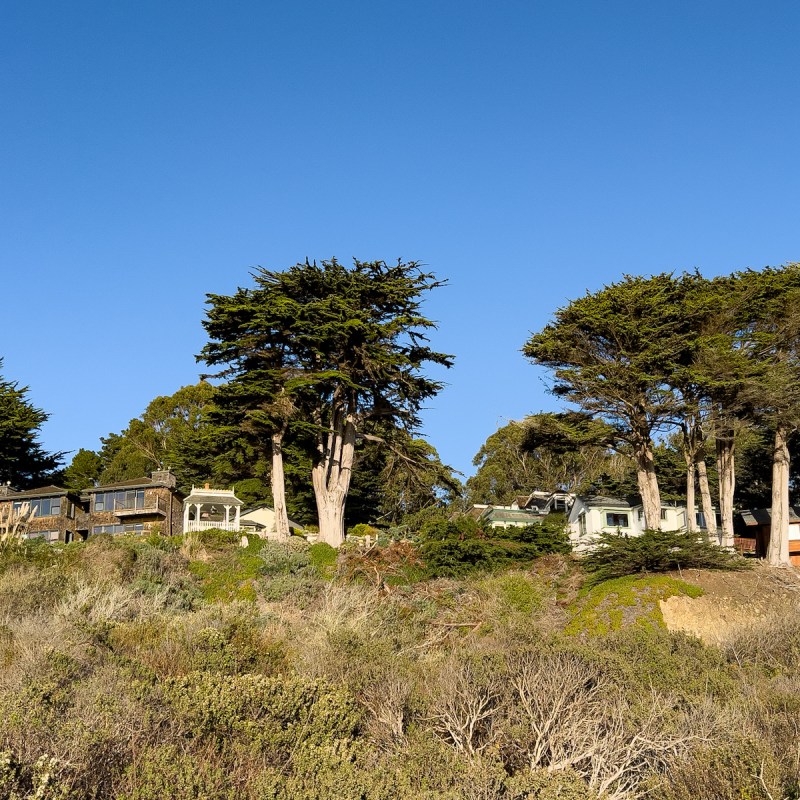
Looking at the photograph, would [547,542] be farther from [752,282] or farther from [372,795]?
[372,795]

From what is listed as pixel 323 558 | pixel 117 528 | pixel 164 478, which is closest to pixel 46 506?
pixel 117 528

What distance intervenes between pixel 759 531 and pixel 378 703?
127 feet

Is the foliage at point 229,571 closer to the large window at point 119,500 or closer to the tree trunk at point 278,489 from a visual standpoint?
the tree trunk at point 278,489

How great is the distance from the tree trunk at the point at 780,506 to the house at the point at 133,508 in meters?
28.5

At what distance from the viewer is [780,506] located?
33.6 m

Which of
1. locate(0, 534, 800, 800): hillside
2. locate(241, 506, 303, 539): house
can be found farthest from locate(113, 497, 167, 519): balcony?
locate(0, 534, 800, 800): hillside

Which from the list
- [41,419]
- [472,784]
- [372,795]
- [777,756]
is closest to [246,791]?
[372,795]

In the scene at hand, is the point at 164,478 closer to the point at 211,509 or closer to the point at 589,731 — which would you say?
the point at 211,509

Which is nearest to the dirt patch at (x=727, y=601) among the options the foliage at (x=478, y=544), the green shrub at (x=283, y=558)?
the foliage at (x=478, y=544)

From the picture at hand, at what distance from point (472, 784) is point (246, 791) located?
2.60 meters

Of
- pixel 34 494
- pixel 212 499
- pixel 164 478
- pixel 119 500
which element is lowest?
pixel 119 500

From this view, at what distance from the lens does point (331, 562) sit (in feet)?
97.1

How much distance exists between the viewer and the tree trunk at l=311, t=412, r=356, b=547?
34.4m

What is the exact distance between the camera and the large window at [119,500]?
43.0 meters
